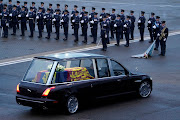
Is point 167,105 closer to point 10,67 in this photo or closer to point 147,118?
point 147,118

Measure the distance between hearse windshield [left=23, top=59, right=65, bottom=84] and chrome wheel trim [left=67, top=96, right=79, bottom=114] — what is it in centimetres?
82

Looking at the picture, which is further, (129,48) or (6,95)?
(129,48)

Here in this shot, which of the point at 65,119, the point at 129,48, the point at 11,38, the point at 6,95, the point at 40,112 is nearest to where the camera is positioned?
the point at 65,119

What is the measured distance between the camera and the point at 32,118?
11.1 m

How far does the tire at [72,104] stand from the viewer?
444 inches

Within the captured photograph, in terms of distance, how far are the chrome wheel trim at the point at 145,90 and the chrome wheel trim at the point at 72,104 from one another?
8.35 ft

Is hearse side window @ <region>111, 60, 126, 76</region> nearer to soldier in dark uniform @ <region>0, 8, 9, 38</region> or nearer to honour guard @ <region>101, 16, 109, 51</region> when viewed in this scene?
honour guard @ <region>101, 16, 109, 51</region>

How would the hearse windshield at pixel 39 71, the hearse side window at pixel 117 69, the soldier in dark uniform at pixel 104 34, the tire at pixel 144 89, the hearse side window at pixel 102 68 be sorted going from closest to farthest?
the hearse windshield at pixel 39 71
the hearse side window at pixel 102 68
the hearse side window at pixel 117 69
the tire at pixel 144 89
the soldier in dark uniform at pixel 104 34

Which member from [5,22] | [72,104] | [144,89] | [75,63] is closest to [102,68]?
[75,63]

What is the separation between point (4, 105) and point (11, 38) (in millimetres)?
15111

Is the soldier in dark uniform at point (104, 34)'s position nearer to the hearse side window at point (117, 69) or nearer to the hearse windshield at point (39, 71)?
the hearse side window at point (117, 69)

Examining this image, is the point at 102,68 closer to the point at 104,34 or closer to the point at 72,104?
the point at 72,104

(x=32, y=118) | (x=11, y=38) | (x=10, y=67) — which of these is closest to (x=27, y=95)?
(x=32, y=118)

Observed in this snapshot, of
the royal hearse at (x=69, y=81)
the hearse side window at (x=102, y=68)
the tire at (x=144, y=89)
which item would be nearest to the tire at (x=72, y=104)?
the royal hearse at (x=69, y=81)
